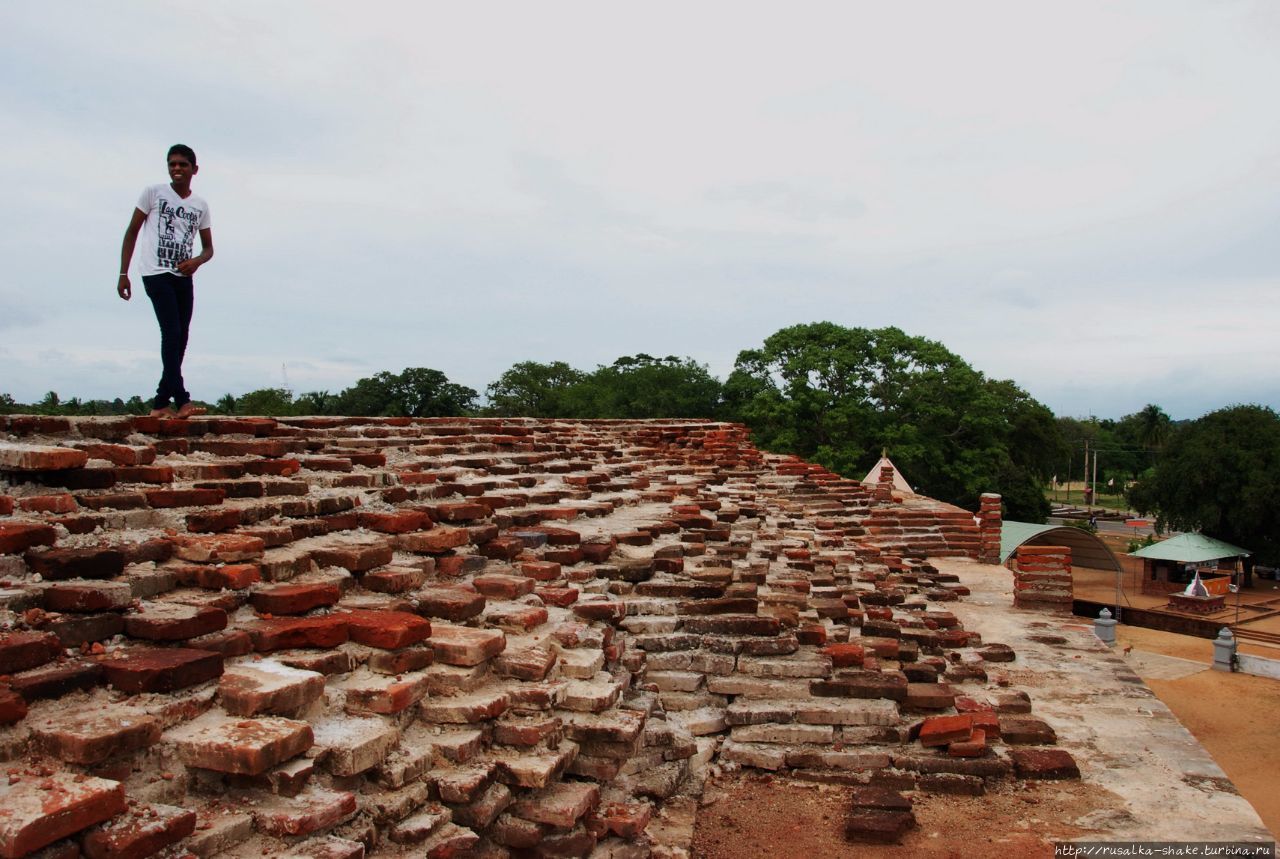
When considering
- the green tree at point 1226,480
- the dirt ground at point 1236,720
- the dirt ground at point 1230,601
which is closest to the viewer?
the dirt ground at point 1236,720

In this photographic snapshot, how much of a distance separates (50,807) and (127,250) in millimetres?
3070

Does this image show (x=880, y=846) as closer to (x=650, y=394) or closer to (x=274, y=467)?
(x=274, y=467)

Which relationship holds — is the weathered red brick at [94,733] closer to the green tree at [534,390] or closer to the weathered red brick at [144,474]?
the weathered red brick at [144,474]

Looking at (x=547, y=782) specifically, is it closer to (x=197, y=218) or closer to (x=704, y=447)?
(x=197, y=218)

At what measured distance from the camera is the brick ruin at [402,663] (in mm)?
1807

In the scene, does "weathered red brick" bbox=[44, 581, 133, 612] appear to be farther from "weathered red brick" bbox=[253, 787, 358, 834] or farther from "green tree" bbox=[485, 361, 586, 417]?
"green tree" bbox=[485, 361, 586, 417]

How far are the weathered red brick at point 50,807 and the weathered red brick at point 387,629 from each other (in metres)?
0.88

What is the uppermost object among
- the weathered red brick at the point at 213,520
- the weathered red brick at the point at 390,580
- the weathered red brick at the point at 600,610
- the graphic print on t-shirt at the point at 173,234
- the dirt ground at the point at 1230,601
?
the graphic print on t-shirt at the point at 173,234

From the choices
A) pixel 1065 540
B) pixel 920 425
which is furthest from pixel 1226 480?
pixel 1065 540

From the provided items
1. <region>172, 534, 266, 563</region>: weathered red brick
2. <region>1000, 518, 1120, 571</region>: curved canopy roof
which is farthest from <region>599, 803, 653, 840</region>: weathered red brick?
<region>1000, 518, 1120, 571</region>: curved canopy roof

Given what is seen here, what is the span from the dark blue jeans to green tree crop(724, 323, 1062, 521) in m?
20.4

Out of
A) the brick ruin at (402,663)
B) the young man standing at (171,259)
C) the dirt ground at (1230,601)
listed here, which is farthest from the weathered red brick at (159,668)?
the dirt ground at (1230,601)

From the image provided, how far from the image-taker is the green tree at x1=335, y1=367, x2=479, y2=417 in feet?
67.5

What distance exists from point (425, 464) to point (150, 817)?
2.92 m
